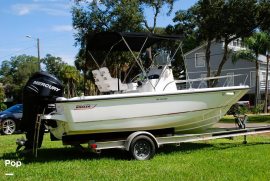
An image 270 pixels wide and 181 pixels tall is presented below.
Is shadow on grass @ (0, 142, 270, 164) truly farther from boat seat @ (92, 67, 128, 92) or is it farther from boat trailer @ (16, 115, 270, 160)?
boat seat @ (92, 67, 128, 92)

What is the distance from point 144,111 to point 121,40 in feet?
7.34

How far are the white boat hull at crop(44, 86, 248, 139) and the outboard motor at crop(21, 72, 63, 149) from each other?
408mm

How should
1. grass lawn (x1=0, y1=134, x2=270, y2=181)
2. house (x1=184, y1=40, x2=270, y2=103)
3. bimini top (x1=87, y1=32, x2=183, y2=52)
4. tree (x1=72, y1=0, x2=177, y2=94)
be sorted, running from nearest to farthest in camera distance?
grass lawn (x1=0, y1=134, x2=270, y2=181)
bimini top (x1=87, y1=32, x2=183, y2=52)
tree (x1=72, y1=0, x2=177, y2=94)
house (x1=184, y1=40, x2=270, y2=103)

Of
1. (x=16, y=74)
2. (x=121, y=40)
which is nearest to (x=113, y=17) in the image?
(x=121, y=40)

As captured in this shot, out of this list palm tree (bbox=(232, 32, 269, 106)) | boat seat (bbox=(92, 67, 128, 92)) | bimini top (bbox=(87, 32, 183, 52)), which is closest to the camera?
bimini top (bbox=(87, 32, 183, 52))

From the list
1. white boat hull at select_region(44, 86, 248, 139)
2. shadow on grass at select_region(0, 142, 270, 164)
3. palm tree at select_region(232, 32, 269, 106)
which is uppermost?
palm tree at select_region(232, 32, 269, 106)

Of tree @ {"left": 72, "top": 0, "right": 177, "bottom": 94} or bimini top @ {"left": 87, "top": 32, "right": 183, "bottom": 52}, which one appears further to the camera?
tree @ {"left": 72, "top": 0, "right": 177, "bottom": 94}

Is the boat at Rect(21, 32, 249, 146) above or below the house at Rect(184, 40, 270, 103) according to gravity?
below

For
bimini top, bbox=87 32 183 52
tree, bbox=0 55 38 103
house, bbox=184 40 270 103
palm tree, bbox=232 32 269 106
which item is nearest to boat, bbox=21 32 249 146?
bimini top, bbox=87 32 183 52

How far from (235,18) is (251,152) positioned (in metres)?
17.0

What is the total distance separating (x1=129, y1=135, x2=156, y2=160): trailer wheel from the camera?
9.55 meters

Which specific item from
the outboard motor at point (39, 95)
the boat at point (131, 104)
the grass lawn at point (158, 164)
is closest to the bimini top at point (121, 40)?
the boat at point (131, 104)

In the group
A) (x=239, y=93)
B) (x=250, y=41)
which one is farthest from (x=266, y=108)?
(x=239, y=93)

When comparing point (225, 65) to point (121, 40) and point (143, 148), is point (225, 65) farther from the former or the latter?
point (143, 148)
